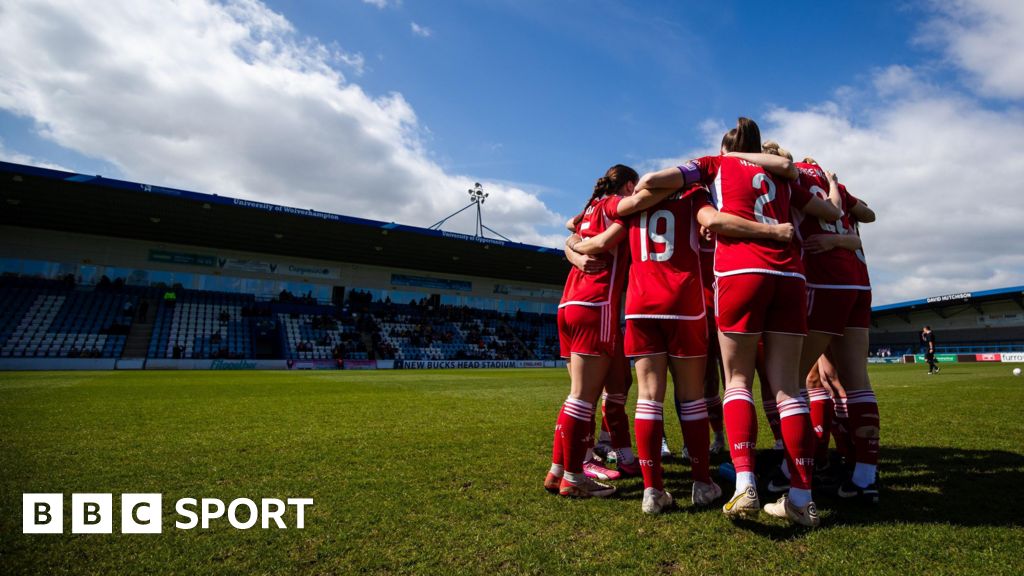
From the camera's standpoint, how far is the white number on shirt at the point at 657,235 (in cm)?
324

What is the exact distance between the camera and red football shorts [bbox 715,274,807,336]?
288cm

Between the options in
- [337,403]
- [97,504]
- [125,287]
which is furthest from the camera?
[125,287]

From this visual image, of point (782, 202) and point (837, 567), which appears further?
point (782, 202)

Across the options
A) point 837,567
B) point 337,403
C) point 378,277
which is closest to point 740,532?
point 837,567

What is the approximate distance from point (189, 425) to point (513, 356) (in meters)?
32.4

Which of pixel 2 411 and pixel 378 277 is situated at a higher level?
pixel 378 277

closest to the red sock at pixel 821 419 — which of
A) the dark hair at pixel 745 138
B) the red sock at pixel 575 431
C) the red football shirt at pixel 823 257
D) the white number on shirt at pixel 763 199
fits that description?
the red football shirt at pixel 823 257

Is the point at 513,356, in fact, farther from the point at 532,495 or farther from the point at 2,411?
the point at 532,495

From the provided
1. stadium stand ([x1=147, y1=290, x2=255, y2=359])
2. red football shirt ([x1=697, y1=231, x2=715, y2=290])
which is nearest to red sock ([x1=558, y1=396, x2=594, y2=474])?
red football shirt ([x1=697, y1=231, x2=715, y2=290])

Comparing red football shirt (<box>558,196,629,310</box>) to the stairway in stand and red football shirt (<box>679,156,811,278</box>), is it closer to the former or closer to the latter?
red football shirt (<box>679,156,811,278</box>)

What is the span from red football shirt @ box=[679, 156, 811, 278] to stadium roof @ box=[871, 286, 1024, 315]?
47854 millimetres

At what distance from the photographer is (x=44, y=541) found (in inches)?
92.4

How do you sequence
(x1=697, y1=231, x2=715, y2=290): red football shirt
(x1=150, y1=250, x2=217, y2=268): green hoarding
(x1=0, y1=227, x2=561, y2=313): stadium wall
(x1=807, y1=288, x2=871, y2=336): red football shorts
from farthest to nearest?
(x1=150, y1=250, x2=217, y2=268): green hoarding → (x1=0, y1=227, x2=561, y2=313): stadium wall → (x1=697, y1=231, x2=715, y2=290): red football shirt → (x1=807, y1=288, x2=871, y2=336): red football shorts

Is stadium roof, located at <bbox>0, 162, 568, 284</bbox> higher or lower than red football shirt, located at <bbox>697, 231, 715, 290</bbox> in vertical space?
higher
